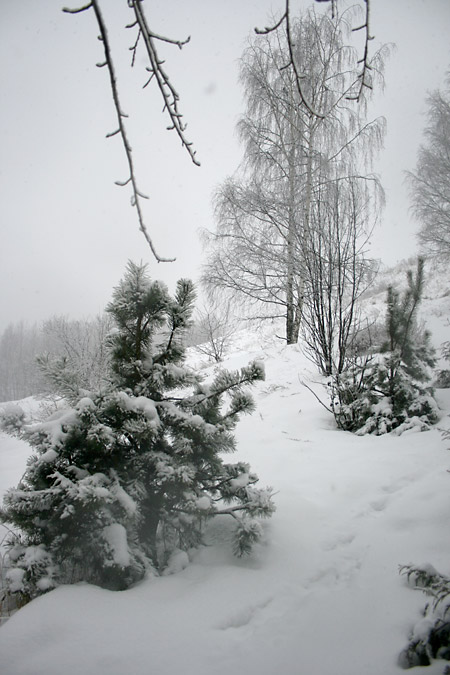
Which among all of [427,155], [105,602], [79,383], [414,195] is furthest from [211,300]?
[427,155]

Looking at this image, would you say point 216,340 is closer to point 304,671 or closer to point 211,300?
point 211,300

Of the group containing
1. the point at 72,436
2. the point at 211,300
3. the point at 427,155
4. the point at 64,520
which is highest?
the point at 427,155

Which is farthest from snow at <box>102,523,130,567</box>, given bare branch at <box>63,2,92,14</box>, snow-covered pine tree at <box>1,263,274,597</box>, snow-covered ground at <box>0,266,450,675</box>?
bare branch at <box>63,2,92,14</box>

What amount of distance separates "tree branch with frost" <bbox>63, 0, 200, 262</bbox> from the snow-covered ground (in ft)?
4.32

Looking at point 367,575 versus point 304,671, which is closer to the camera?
point 304,671

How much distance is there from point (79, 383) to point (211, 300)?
700 centimetres

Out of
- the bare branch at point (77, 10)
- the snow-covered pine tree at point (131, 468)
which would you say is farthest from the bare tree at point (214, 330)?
the bare branch at point (77, 10)

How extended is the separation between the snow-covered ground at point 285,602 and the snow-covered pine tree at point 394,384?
86cm

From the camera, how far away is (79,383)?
1.57 m

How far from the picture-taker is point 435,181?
10.4m

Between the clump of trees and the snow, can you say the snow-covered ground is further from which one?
the clump of trees

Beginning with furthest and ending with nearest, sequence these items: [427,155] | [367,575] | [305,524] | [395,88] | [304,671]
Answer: [427,155] → [395,88] → [305,524] → [367,575] → [304,671]

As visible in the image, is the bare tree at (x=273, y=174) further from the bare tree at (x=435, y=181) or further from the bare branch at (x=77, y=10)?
the bare branch at (x=77, y=10)

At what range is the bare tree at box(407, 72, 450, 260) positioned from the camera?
10.1 metres
